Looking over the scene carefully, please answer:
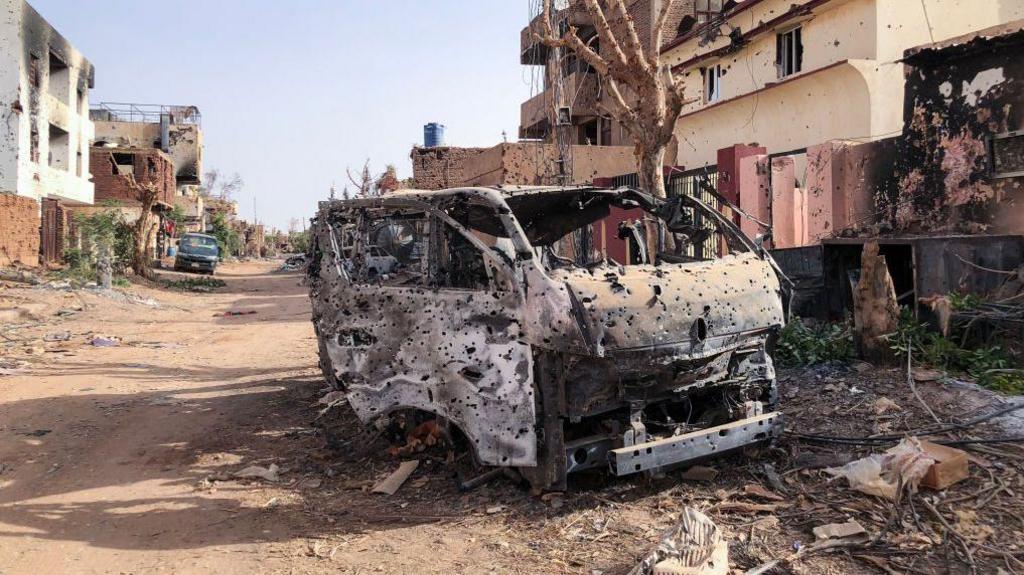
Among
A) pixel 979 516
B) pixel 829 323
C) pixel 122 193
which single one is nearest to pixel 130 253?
pixel 122 193

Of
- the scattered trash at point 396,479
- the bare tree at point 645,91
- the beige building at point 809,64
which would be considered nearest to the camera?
the scattered trash at point 396,479

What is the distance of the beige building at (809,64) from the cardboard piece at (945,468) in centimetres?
1004

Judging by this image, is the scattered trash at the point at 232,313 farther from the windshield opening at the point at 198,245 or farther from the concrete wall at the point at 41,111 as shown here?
the windshield opening at the point at 198,245

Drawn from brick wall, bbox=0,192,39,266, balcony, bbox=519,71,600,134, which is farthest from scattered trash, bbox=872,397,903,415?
brick wall, bbox=0,192,39,266

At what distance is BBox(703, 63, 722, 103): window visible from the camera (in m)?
20.9

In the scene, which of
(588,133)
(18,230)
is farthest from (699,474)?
(588,133)

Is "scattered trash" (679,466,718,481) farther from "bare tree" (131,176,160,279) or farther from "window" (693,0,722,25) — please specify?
"bare tree" (131,176,160,279)

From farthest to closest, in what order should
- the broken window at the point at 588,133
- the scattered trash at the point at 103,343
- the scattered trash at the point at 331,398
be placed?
1. the broken window at the point at 588,133
2. the scattered trash at the point at 103,343
3. the scattered trash at the point at 331,398

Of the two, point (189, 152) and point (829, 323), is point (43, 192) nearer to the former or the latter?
point (189, 152)

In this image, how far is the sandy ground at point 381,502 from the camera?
3.68m

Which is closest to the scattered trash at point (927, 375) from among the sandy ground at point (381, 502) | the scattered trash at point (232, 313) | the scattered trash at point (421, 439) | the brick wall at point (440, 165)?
the sandy ground at point (381, 502)

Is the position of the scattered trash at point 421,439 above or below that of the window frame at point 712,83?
below

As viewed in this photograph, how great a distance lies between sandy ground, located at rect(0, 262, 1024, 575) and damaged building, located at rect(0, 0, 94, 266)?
17304 millimetres

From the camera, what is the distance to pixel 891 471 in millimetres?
4098
